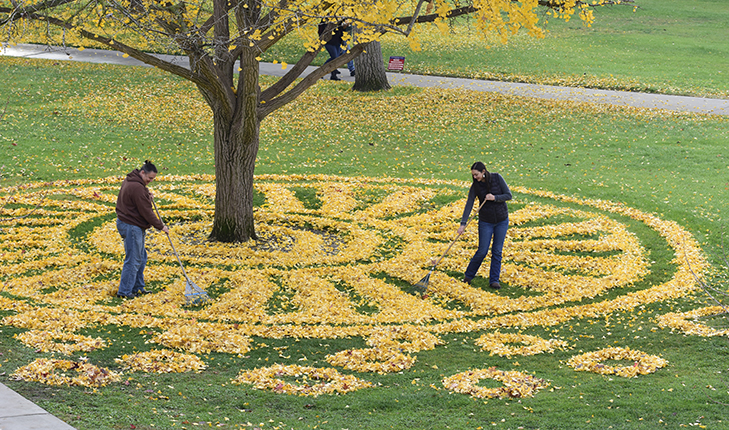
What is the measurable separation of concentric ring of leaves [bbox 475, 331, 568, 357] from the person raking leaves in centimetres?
481

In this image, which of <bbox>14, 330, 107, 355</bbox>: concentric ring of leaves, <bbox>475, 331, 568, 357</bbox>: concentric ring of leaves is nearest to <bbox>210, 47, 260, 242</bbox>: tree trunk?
<bbox>14, 330, 107, 355</bbox>: concentric ring of leaves

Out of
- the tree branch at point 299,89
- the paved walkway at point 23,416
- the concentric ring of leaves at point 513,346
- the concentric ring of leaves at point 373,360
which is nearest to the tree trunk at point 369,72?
the tree branch at point 299,89

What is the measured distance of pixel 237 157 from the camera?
42.1ft

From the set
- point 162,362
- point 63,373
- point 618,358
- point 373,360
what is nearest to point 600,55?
point 618,358

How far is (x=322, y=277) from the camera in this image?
12.0 m

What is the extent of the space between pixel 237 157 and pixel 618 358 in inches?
281

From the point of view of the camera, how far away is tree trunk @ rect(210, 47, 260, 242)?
12.6 meters

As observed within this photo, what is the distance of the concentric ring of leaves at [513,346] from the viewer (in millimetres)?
9109

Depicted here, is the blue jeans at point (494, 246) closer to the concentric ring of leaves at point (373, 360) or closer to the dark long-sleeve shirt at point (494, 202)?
the dark long-sleeve shirt at point (494, 202)

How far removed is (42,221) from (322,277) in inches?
233

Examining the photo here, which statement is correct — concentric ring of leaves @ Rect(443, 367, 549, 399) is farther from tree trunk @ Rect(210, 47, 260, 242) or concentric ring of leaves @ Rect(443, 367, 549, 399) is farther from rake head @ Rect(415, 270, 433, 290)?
tree trunk @ Rect(210, 47, 260, 242)

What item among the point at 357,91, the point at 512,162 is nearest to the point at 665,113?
the point at 512,162

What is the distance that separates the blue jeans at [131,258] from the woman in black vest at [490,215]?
4757 millimetres

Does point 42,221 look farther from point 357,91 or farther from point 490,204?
point 357,91
